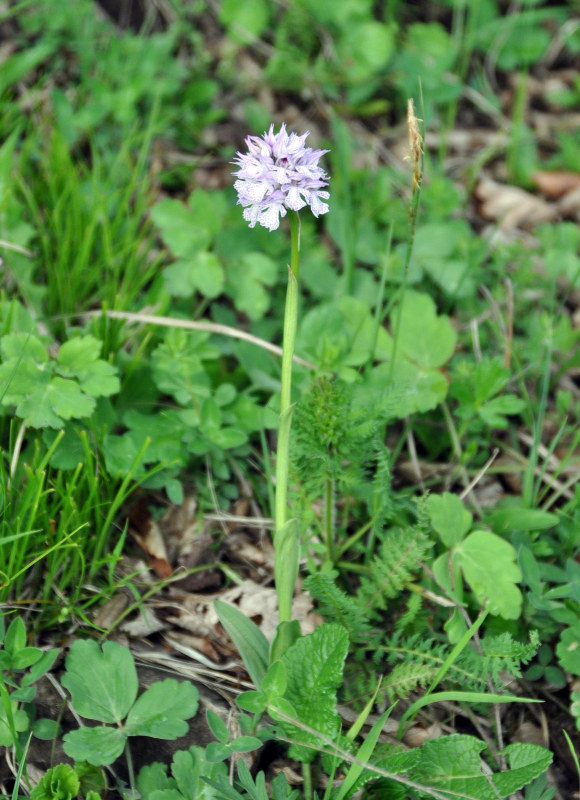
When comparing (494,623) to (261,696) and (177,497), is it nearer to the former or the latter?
(261,696)

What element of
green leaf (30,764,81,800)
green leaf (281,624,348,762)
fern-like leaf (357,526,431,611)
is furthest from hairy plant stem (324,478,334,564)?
green leaf (30,764,81,800)

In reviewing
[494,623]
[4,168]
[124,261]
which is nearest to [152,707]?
[494,623]

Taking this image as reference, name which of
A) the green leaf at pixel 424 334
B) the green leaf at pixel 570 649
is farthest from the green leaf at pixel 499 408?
the green leaf at pixel 570 649

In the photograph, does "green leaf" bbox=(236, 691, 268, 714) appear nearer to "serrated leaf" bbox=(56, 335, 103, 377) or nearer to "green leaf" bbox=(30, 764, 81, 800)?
"green leaf" bbox=(30, 764, 81, 800)

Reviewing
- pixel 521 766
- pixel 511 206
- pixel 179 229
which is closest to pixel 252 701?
pixel 521 766

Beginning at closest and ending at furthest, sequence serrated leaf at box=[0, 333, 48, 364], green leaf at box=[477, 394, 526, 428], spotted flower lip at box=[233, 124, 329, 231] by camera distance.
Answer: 1. spotted flower lip at box=[233, 124, 329, 231]
2. serrated leaf at box=[0, 333, 48, 364]
3. green leaf at box=[477, 394, 526, 428]

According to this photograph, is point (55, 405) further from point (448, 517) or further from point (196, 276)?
point (448, 517)
